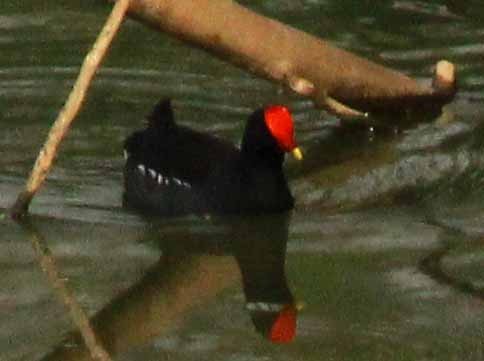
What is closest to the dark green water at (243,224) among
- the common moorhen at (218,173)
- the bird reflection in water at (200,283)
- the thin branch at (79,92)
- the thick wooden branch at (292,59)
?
the bird reflection in water at (200,283)

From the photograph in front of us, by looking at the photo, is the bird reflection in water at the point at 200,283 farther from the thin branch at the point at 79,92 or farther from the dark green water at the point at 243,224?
the thin branch at the point at 79,92

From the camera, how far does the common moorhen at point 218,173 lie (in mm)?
8719

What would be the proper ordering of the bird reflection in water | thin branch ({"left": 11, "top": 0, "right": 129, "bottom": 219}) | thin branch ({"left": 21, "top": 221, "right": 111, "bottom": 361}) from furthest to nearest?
thin branch ({"left": 11, "top": 0, "right": 129, "bottom": 219})
the bird reflection in water
thin branch ({"left": 21, "top": 221, "right": 111, "bottom": 361})

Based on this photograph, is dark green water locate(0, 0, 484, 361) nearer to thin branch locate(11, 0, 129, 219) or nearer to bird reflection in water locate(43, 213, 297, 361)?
bird reflection in water locate(43, 213, 297, 361)

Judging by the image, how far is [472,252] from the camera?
8398mm

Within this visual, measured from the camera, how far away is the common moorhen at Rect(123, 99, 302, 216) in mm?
8719

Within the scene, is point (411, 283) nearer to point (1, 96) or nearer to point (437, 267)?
point (437, 267)

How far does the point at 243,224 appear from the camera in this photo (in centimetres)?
877

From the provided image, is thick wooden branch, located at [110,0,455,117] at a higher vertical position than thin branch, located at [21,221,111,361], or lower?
higher

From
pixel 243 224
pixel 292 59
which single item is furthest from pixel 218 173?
pixel 292 59

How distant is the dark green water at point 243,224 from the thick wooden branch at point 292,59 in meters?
0.27

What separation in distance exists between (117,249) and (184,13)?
4.21 ft

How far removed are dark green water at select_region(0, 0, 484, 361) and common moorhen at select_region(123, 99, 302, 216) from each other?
0.11 metres

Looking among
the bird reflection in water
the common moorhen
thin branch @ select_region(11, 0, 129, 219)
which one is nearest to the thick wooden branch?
thin branch @ select_region(11, 0, 129, 219)
